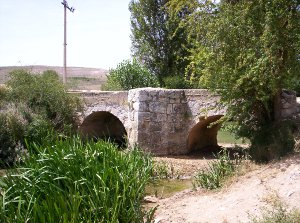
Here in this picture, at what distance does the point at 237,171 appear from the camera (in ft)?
26.2

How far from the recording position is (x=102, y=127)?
16.2 meters

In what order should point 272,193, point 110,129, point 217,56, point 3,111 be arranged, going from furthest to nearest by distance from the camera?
point 110,129
point 3,111
point 217,56
point 272,193

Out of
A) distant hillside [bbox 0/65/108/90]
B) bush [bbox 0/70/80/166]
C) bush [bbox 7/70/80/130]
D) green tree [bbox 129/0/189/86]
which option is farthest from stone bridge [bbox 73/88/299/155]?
distant hillside [bbox 0/65/108/90]

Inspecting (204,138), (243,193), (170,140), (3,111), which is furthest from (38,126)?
(243,193)

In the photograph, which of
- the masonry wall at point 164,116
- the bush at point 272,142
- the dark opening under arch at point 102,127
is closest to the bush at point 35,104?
the dark opening under arch at point 102,127

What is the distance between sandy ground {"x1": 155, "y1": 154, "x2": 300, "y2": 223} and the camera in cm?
584

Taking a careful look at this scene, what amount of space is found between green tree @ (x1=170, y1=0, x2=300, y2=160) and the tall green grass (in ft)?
11.2

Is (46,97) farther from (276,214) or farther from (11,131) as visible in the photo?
(276,214)

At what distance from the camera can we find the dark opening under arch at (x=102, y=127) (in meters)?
15.0

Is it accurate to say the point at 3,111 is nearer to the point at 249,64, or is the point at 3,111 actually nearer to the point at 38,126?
the point at 38,126

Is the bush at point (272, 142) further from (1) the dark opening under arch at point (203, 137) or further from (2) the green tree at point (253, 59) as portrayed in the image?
(1) the dark opening under arch at point (203, 137)

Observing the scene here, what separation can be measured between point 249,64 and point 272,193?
3.02 m

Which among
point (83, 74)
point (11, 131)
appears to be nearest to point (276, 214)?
point (11, 131)

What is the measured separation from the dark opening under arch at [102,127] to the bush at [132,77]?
9.76 feet
